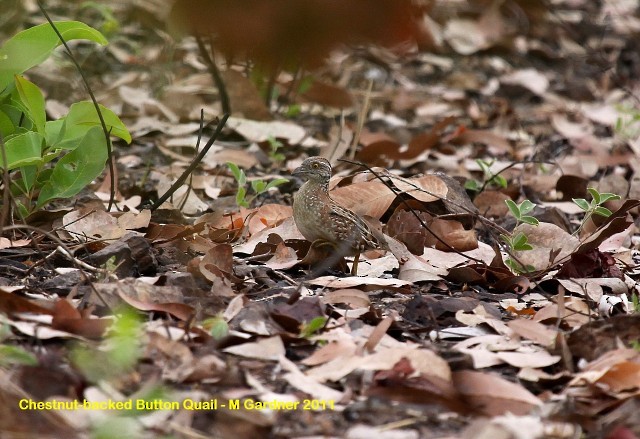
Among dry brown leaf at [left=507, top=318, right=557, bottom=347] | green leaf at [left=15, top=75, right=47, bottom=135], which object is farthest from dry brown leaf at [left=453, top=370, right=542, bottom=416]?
green leaf at [left=15, top=75, right=47, bottom=135]

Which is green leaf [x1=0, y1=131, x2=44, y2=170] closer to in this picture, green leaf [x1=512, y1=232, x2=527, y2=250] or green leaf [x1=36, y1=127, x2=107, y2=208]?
green leaf [x1=36, y1=127, x2=107, y2=208]

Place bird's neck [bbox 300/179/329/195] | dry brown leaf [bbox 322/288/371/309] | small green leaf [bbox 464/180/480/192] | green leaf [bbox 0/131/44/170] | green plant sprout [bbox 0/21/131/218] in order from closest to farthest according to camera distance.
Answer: dry brown leaf [bbox 322/288/371/309]
green leaf [bbox 0/131/44/170]
green plant sprout [bbox 0/21/131/218]
bird's neck [bbox 300/179/329/195]
small green leaf [bbox 464/180/480/192]

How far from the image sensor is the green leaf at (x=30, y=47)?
4.21 meters

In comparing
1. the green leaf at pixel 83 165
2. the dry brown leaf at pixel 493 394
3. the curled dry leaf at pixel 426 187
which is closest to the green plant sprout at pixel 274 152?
the curled dry leaf at pixel 426 187

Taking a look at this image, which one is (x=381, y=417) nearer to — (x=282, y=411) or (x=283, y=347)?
(x=282, y=411)

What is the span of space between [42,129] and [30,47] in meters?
0.36

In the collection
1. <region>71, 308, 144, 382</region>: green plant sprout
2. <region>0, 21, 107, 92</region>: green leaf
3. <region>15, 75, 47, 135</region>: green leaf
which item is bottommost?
<region>71, 308, 144, 382</region>: green plant sprout

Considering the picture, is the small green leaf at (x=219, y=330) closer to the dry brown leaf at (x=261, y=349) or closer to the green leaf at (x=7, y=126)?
the dry brown leaf at (x=261, y=349)

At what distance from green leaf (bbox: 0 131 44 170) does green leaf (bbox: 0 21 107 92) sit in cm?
31

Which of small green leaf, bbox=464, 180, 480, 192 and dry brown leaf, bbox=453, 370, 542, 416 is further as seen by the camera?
small green leaf, bbox=464, 180, 480, 192

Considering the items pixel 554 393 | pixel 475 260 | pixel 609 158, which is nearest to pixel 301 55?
pixel 554 393

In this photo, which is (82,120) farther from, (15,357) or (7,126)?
(15,357)

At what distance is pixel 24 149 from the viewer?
4.11 meters

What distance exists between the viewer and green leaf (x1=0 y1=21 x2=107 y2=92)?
166 inches
